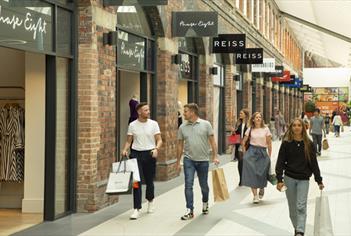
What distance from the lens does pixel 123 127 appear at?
13445 millimetres

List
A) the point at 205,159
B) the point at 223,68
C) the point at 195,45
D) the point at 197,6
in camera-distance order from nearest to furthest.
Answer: the point at 205,159
the point at 197,6
the point at 195,45
the point at 223,68

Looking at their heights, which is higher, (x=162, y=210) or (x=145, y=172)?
(x=145, y=172)

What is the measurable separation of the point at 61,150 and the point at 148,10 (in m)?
4.60

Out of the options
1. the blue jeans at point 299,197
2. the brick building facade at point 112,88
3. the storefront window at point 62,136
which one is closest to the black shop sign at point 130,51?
the brick building facade at point 112,88

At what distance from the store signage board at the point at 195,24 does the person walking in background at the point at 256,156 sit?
3313 mm

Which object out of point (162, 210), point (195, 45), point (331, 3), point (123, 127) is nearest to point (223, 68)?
point (195, 45)

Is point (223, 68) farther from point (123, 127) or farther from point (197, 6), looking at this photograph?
point (123, 127)

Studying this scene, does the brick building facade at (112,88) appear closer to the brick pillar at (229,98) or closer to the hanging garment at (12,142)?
the brick pillar at (229,98)

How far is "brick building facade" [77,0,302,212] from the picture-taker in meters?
9.30

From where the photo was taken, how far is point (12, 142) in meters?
9.44

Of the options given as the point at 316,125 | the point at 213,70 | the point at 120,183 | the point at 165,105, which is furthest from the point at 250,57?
the point at 120,183

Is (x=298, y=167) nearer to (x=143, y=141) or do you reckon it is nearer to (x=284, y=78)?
(x=143, y=141)

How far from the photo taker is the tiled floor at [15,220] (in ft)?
26.8

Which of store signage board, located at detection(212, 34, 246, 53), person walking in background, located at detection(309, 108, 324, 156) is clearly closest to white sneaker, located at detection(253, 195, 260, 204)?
store signage board, located at detection(212, 34, 246, 53)
